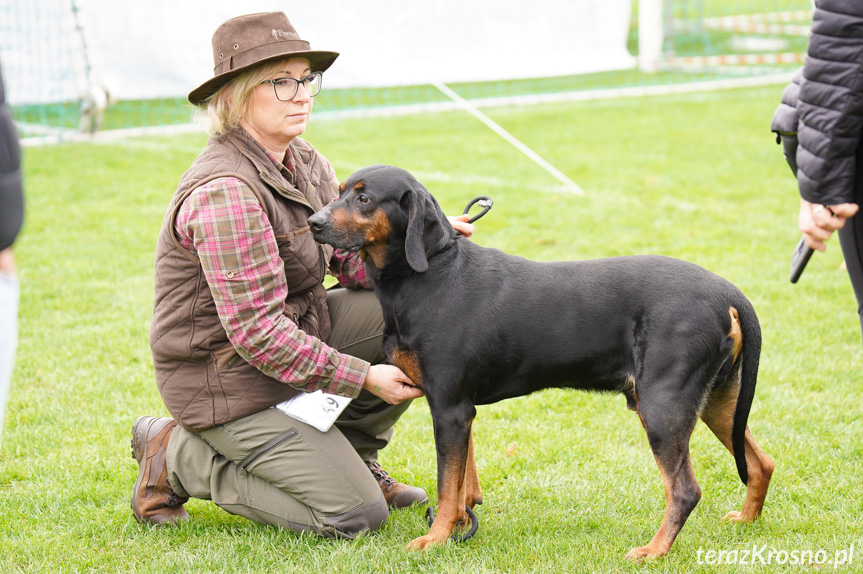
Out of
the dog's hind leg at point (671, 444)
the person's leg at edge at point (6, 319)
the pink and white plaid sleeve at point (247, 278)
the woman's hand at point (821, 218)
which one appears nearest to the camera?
the person's leg at edge at point (6, 319)

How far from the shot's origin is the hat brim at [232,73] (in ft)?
10.8

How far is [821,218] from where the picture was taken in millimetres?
2844

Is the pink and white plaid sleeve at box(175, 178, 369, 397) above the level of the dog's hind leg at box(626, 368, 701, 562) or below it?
above

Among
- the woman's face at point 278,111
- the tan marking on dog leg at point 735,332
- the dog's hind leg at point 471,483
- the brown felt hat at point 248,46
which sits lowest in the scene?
the dog's hind leg at point 471,483

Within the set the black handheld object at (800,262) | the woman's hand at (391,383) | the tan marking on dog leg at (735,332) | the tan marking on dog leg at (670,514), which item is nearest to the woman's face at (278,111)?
the woman's hand at (391,383)

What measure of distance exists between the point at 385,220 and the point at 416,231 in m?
0.13

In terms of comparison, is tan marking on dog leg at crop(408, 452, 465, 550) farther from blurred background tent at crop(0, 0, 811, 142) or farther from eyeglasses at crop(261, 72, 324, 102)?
blurred background tent at crop(0, 0, 811, 142)

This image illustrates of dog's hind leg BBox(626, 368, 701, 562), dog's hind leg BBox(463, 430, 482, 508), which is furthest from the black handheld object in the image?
dog's hind leg BBox(463, 430, 482, 508)

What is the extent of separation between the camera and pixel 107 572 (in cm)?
318

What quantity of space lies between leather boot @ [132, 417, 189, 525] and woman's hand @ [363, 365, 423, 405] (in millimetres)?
884

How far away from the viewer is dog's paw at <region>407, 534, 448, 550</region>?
10.6 feet

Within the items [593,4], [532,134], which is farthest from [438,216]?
[593,4]

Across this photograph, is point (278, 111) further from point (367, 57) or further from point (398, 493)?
point (367, 57)

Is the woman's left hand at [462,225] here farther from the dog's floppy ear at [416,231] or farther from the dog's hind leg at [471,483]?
the dog's hind leg at [471,483]
